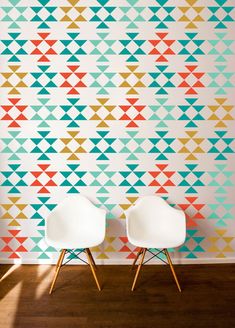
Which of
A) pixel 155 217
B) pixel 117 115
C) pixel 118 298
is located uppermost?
pixel 117 115

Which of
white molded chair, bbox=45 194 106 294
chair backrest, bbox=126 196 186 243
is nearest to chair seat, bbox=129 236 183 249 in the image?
chair backrest, bbox=126 196 186 243

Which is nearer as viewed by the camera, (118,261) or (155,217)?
(155,217)

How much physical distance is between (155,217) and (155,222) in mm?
48

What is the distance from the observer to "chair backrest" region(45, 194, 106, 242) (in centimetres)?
302

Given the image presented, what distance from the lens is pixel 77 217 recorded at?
312 centimetres

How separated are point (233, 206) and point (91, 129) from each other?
1657mm

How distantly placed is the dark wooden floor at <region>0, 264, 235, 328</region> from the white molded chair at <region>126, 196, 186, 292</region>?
0.30 m

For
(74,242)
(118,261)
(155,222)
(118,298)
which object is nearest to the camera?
(118,298)

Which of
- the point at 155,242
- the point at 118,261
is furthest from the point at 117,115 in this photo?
the point at 118,261

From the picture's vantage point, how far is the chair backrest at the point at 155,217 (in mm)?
3021

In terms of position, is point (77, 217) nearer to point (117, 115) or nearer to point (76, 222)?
point (76, 222)

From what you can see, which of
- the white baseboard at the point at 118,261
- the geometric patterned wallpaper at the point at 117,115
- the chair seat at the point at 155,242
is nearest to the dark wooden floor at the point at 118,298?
the white baseboard at the point at 118,261

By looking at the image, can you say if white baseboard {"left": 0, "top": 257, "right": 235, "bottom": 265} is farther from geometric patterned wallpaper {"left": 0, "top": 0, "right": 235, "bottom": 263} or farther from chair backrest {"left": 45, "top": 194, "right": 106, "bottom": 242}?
chair backrest {"left": 45, "top": 194, "right": 106, "bottom": 242}

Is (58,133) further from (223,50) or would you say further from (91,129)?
(223,50)
